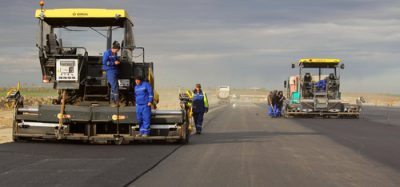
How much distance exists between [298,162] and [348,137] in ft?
24.7

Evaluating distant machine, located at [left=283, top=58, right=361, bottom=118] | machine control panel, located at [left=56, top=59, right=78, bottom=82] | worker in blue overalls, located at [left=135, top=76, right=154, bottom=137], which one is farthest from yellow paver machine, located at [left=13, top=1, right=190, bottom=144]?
distant machine, located at [left=283, top=58, right=361, bottom=118]

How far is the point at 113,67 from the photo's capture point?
532 inches

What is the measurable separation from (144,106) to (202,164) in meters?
3.32

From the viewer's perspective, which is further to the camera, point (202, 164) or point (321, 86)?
point (321, 86)

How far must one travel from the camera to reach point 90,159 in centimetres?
1077

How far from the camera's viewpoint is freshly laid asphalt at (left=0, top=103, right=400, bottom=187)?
8.49 metres

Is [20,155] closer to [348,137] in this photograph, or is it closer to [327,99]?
[348,137]

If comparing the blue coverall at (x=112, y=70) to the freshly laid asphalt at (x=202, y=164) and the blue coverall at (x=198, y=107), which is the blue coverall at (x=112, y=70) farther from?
the blue coverall at (x=198, y=107)

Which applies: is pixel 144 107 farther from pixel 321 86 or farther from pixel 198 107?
pixel 321 86

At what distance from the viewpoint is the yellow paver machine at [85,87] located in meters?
13.5

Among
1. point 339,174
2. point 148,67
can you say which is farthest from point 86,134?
point 339,174

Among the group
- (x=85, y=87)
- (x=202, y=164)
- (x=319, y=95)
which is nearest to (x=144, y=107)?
(x=85, y=87)

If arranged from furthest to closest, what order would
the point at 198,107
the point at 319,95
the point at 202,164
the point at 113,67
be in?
the point at 319,95 < the point at 198,107 < the point at 113,67 < the point at 202,164

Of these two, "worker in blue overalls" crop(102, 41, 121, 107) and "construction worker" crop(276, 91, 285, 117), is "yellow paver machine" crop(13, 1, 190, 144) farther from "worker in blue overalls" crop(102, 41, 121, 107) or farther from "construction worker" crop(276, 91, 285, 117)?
"construction worker" crop(276, 91, 285, 117)
